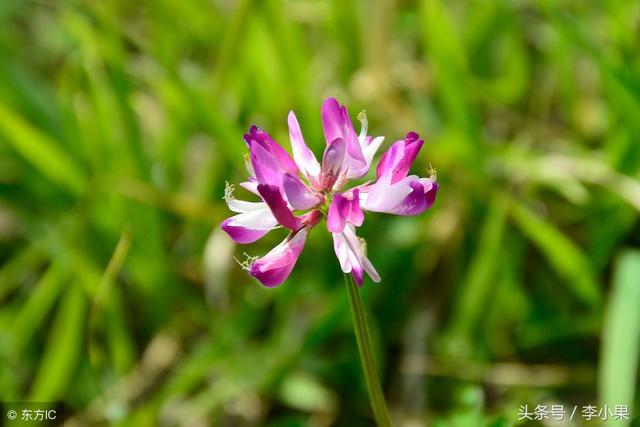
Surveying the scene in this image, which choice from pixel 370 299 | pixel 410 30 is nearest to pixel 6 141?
pixel 370 299

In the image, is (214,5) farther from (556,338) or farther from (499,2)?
(556,338)

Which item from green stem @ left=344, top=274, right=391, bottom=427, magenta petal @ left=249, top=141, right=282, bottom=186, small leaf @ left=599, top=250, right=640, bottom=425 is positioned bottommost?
green stem @ left=344, top=274, right=391, bottom=427

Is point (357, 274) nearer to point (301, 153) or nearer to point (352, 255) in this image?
point (352, 255)
